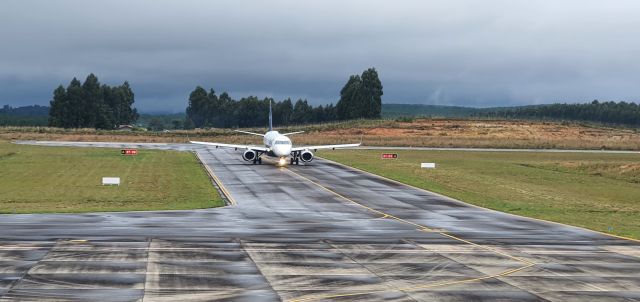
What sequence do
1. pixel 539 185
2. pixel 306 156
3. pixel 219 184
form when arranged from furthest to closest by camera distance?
pixel 306 156, pixel 539 185, pixel 219 184

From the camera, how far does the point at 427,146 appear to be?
135500 mm

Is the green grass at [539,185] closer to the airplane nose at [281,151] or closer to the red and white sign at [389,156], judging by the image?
the red and white sign at [389,156]

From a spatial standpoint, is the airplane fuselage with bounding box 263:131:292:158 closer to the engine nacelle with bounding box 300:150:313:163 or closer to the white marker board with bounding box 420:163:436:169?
the engine nacelle with bounding box 300:150:313:163

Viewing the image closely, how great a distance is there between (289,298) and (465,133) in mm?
152553

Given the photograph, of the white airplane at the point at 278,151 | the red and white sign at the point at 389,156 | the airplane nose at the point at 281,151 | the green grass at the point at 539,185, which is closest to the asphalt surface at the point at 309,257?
the green grass at the point at 539,185

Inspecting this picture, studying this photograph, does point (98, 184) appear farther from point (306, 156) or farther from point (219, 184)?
point (306, 156)

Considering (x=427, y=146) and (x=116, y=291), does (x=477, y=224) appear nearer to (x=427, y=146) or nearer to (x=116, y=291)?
(x=116, y=291)

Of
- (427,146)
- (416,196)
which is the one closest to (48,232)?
(416,196)

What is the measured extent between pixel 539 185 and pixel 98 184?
37752mm

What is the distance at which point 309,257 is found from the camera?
27.4 meters

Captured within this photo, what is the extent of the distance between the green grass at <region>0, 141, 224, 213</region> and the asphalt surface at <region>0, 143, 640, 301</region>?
5.00 meters

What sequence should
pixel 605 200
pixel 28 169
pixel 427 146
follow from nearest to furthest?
pixel 605 200, pixel 28 169, pixel 427 146

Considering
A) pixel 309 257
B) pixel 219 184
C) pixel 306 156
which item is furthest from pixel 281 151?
pixel 309 257

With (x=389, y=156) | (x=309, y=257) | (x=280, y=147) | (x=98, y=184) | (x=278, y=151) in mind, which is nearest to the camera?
(x=309, y=257)
